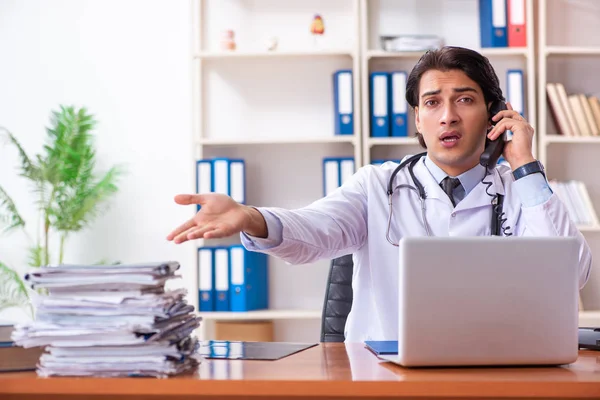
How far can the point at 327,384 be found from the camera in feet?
3.64

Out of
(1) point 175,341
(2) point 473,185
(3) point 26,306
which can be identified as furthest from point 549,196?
(3) point 26,306

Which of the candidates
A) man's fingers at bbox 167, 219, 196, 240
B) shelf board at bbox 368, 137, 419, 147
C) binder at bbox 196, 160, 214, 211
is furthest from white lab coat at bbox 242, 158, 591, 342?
binder at bbox 196, 160, 214, 211

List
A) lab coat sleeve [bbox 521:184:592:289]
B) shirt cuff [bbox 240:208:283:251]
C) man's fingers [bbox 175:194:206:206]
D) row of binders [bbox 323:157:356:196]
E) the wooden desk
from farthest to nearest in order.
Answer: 1. row of binders [bbox 323:157:356:196]
2. lab coat sleeve [bbox 521:184:592:289]
3. shirt cuff [bbox 240:208:283:251]
4. man's fingers [bbox 175:194:206:206]
5. the wooden desk

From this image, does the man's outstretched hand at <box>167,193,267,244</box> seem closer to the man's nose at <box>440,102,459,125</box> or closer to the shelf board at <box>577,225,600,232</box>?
the man's nose at <box>440,102,459,125</box>

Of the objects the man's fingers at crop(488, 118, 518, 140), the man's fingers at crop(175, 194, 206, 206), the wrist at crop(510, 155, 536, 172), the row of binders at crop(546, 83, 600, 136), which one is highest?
the row of binders at crop(546, 83, 600, 136)

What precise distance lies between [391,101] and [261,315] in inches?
47.3

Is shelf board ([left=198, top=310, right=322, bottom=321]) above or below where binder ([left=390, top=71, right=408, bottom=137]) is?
below

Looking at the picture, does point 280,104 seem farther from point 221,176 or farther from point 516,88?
point 516,88

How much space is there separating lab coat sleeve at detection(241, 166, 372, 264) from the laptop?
1.75 ft

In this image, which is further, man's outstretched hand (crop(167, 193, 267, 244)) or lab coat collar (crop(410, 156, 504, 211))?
lab coat collar (crop(410, 156, 504, 211))

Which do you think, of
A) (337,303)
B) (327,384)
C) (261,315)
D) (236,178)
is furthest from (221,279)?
(327,384)

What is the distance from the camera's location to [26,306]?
410 centimetres

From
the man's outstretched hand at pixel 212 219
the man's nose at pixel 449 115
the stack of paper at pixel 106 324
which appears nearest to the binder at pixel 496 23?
the man's nose at pixel 449 115

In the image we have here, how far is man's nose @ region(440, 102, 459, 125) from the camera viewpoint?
2068 millimetres
